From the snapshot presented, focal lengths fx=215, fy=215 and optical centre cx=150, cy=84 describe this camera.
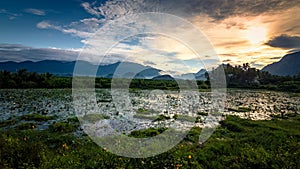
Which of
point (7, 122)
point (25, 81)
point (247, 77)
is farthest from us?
point (247, 77)

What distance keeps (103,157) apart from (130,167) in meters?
1.10

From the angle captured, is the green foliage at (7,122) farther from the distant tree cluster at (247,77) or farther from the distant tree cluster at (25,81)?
the distant tree cluster at (247,77)

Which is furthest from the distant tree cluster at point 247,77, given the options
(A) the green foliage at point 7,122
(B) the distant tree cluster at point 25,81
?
(A) the green foliage at point 7,122

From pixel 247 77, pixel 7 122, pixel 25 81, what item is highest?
pixel 247 77

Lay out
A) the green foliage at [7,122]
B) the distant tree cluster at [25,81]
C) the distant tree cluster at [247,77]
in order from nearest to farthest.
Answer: the green foliage at [7,122]
the distant tree cluster at [25,81]
the distant tree cluster at [247,77]

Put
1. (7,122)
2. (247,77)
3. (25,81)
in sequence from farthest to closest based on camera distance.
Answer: (247,77), (25,81), (7,122)

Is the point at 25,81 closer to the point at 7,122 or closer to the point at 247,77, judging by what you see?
the point at 7,122

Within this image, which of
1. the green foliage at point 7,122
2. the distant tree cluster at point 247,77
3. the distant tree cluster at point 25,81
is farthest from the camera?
the distant tree cluster at point 247,77

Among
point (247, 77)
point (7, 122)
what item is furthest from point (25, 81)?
point (247, 77)

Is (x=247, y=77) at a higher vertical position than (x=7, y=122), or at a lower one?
higher

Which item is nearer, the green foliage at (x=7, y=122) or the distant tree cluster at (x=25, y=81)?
the green foliage at (x=7, y=122)

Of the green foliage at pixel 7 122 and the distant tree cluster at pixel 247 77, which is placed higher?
the distant tree cluster at pixel 247 77

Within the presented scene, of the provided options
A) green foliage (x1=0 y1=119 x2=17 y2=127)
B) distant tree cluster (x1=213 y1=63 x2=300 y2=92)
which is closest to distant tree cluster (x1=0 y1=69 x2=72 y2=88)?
green foliage (x1=0 y1=119 x2=17 y2=127)

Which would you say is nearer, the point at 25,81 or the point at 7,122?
the point at 7,122
